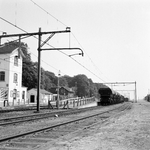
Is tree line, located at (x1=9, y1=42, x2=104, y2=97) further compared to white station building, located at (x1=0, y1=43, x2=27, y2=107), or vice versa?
tree line, located at (x1=9, y1=42, x2=104, y2=97)

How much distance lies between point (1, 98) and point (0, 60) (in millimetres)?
7842

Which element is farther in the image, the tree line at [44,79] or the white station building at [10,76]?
the tree line at [44,79]

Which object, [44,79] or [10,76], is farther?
[44,79]

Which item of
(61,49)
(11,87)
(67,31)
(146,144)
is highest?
(67,31)

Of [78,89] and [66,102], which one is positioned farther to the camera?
[78,89]

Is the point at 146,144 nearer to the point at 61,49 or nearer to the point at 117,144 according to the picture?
the point at 117,144

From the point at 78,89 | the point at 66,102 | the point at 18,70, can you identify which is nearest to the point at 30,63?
the point at 18,70

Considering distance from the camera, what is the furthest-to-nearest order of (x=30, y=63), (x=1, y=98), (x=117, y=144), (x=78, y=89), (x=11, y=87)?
(x=78, y=89), (x=30, y=63), (x=11, y=87), (x=1, y=98), (x=117, y=144)

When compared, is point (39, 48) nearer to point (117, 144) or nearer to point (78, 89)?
point (117, 144)

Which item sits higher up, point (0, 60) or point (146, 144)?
point (0, 60)

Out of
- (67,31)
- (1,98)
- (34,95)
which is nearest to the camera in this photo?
(67,31)

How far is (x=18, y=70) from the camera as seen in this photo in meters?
45.6

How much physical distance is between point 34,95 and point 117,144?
50.2 metres

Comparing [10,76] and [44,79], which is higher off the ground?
[44,79]
